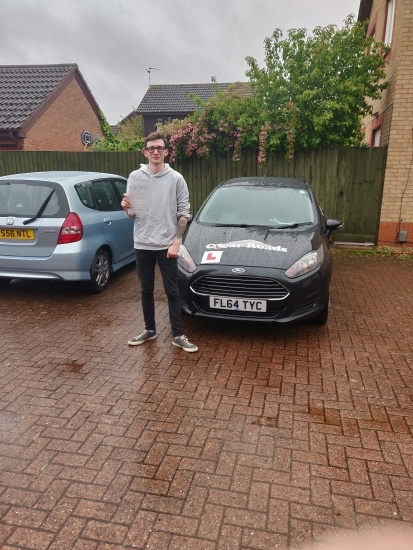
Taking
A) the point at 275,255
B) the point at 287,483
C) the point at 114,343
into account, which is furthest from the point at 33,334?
the point at 287,483

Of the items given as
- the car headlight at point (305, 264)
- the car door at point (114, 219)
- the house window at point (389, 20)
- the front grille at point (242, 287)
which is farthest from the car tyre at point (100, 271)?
the house window at point (389, 20)

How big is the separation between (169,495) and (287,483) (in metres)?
0.67

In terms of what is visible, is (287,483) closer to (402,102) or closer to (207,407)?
(207,407)

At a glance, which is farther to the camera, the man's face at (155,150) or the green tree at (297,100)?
the green tree at (297,100)

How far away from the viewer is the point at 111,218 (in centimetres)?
623

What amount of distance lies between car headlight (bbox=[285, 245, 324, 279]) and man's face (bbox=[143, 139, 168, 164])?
5.30ft

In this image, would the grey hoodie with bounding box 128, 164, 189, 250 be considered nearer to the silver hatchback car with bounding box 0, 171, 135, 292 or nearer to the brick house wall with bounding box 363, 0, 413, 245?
the silver hatchback car with bounding box 0, 171, 135, 292

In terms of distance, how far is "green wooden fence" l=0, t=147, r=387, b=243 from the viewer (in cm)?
887

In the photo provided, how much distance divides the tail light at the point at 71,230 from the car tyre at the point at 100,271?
46cm

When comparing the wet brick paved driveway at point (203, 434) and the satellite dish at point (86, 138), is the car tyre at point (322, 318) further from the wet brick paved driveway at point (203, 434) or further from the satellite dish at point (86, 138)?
the satellite dish at point (86, 138)

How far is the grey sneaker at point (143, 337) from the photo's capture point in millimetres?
4211

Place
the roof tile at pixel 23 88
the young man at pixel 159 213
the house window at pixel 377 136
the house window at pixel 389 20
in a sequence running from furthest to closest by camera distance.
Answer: the roof tile at pixel 23 88
the house window at pixel 377 136
the house window at pixel 389 20
the young man at pixel 159 213

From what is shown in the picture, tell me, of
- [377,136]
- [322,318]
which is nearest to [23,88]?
[377,136]

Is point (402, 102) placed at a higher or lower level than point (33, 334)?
higher
